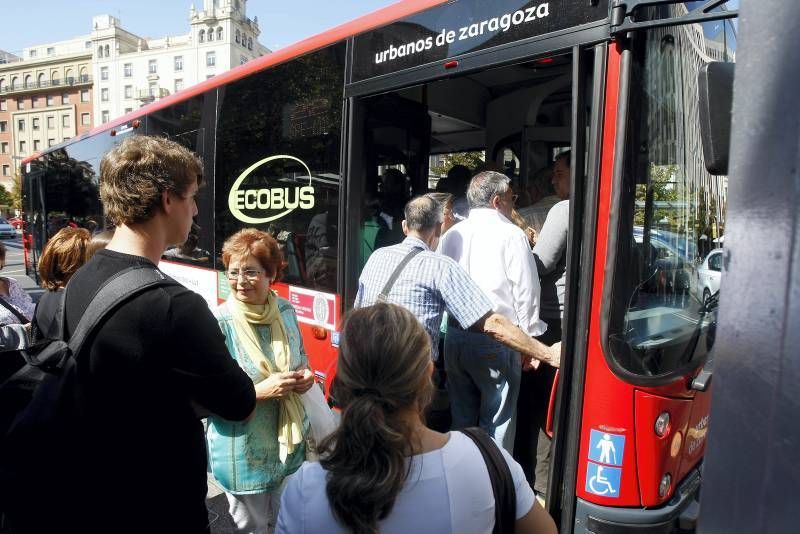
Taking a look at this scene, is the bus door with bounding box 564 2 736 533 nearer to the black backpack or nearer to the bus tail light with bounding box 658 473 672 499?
the bus tail light with bounding box 658 473 672 499

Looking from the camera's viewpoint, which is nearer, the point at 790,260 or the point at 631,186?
the point at 790,260

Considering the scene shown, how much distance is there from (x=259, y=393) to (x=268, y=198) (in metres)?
2.15

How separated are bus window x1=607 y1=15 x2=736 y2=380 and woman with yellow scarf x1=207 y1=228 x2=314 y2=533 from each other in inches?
53.1

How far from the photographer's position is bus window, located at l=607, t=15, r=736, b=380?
230 cm

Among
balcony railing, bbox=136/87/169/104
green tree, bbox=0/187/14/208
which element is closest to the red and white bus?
green tree, bbox=0/187/14/208

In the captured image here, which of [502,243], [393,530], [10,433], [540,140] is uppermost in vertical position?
[540,140]

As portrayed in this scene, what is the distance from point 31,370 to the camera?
57.4 inches

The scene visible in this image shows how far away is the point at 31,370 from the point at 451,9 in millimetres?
2461

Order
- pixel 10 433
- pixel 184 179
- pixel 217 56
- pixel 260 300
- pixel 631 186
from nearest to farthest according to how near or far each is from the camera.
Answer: pixel 10 433, pixel 184 179, pixel 631 186, pixel 260 300, pixel 217 56

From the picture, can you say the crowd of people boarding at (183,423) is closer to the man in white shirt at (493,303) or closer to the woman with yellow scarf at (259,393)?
the woman with yellow scarf at (259,393)

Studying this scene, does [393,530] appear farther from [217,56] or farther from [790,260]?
[217,56]

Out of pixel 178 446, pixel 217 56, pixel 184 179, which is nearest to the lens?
pixel 178 446

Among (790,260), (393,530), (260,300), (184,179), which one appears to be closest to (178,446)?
(393,530)

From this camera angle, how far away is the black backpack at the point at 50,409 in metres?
1.34
